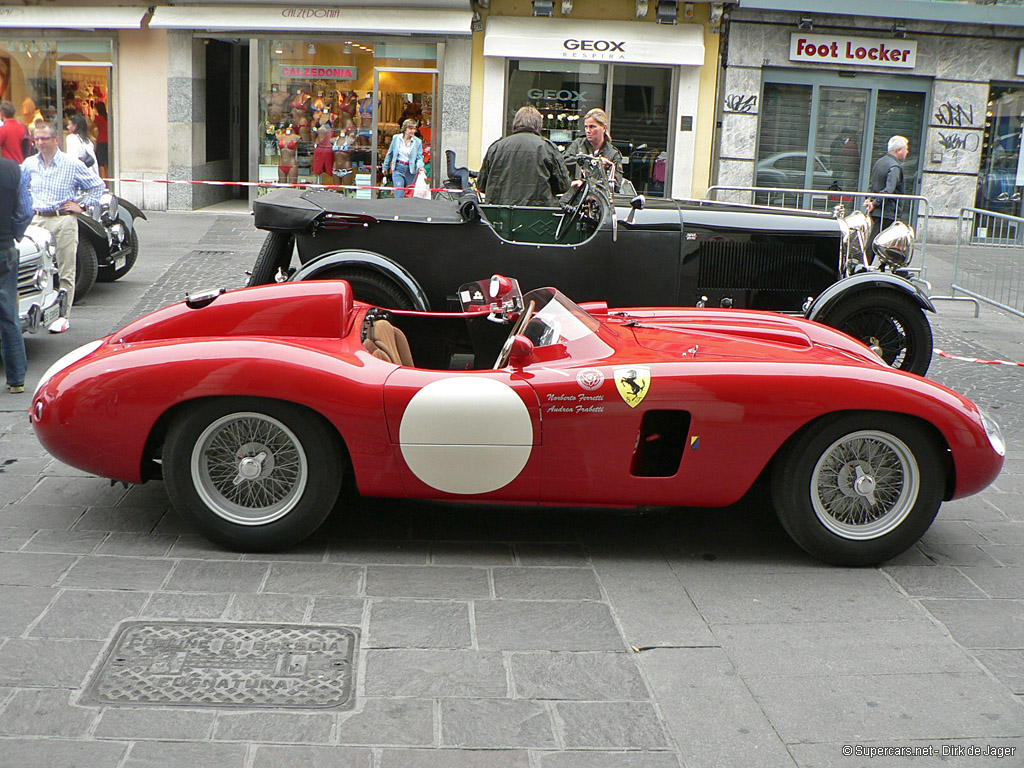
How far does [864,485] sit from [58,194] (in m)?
7.58

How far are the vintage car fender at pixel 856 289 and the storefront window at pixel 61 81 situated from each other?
13.9 meters

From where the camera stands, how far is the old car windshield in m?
4.65

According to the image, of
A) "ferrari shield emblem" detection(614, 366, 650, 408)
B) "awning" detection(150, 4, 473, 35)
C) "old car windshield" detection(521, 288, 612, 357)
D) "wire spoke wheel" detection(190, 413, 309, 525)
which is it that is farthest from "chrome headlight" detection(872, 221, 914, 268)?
"awning" detection(150, 4, 473, 35)

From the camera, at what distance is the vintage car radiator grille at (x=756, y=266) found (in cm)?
788

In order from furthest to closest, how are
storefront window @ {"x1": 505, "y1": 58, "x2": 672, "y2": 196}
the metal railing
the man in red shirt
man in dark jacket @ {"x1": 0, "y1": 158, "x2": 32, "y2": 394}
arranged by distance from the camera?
storefront window @ {"x1": 505, "y1": 58, "x2": 672, "y2": 196}, the man in red shirt, the metal railing, man in dark jacket @ {"x1": 0, "y1": 158, "x2": 32, "y2": 394}

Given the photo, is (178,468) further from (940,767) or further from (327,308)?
(940,767)

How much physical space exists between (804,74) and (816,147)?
3.94 ft

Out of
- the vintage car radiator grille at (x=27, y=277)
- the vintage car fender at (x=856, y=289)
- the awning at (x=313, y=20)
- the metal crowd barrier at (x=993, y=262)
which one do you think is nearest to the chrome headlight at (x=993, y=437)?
the vintage car fender at (x=856, y=289)

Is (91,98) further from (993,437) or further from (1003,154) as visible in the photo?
A: (993,437)

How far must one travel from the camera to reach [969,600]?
4340mm

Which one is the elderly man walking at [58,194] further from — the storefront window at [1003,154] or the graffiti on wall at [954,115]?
the storefront window at [1003,154]

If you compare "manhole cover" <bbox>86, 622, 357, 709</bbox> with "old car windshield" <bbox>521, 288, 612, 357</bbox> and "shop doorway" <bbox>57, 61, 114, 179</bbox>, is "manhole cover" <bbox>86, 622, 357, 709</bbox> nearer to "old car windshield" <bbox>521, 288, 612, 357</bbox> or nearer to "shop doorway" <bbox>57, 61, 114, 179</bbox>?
"old car windshield" <bbox>521, 288, 612, 357</bbox>

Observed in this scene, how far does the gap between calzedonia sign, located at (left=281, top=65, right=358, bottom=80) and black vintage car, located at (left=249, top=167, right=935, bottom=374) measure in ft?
34.8

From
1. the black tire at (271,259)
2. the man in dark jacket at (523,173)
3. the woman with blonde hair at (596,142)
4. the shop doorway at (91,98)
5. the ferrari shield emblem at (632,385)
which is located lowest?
the ferrari shield emblem at (632,385)
